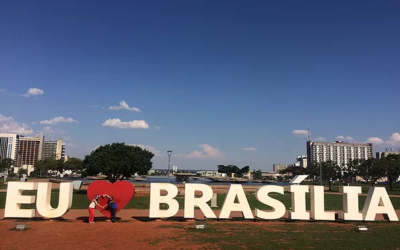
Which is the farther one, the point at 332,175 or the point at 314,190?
the point at 332,175

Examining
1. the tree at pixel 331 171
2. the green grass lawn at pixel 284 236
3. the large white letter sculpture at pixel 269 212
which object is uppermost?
the tree at pixel 331 171

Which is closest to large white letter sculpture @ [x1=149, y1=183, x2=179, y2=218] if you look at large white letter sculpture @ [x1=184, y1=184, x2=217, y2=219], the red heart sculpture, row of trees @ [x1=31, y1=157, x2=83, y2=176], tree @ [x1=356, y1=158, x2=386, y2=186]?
large white letter sculpture @ [x1=184, y1=184, x2=217, y2=219]

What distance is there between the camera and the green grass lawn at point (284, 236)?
14719 mm

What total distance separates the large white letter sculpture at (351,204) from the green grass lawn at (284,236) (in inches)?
35.6

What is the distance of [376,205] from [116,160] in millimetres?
36787

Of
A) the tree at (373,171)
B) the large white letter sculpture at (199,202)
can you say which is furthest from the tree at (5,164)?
the tree at (373,171)

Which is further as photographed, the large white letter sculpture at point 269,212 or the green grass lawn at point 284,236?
the large white letter sculpture at point 269,212

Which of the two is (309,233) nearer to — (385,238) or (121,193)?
(385,238)

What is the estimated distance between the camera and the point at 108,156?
48.6m

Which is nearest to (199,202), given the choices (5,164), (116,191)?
(116,191)

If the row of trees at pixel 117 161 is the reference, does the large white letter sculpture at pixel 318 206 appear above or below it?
below

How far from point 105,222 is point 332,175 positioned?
238ft

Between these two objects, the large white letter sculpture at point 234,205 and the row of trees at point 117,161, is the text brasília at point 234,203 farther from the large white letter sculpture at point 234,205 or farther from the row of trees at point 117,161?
the row of trees at point 117,161

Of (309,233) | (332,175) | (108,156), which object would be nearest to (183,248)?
(309,233)
